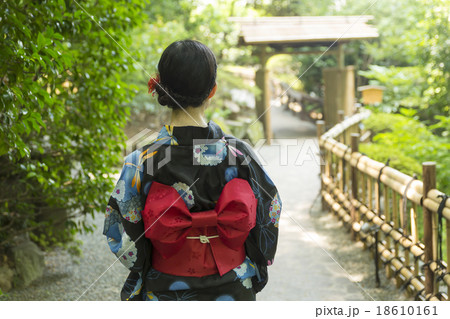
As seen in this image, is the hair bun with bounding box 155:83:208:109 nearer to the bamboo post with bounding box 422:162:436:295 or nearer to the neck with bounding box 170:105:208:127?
the neck with bounding box 170:105:208:127

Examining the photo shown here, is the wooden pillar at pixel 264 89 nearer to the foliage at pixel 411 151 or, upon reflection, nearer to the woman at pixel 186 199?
the foliage at pixel 411 151

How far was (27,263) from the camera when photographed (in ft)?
9.61

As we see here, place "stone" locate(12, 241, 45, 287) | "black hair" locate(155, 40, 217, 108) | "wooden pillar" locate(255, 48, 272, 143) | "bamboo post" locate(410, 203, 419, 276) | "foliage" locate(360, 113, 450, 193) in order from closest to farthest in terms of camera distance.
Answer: "black hair" locate(155, 40, 217, 108), "bamboo post" locate(410, 203, 419, 276), "stone" locate(12, 241, 45, 287), "foliage" locate(360, 113, 450, 193), "wooden pillar" locate(255, 48, 272, 143)

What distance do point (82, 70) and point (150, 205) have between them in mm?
1671

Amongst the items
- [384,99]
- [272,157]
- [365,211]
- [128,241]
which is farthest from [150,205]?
[384,99]

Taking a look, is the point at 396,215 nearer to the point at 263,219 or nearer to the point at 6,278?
the point at 263,219

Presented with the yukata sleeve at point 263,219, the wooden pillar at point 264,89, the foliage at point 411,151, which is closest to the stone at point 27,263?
the yukata sleeve at point 263,219

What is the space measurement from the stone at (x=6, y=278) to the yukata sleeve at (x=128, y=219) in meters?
1.93

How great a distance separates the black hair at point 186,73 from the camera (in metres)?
1.13

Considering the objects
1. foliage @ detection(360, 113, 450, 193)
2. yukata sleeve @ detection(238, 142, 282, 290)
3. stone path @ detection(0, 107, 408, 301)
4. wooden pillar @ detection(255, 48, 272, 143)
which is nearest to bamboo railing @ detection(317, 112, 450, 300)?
stone path @ detection(0, 107, 408, 301)

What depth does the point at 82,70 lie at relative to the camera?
2629 mm

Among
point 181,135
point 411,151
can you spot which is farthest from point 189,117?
point 411,151

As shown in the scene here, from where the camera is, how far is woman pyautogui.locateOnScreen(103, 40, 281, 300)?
116 centimetres

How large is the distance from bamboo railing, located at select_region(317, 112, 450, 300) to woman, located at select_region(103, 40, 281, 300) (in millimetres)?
1211
